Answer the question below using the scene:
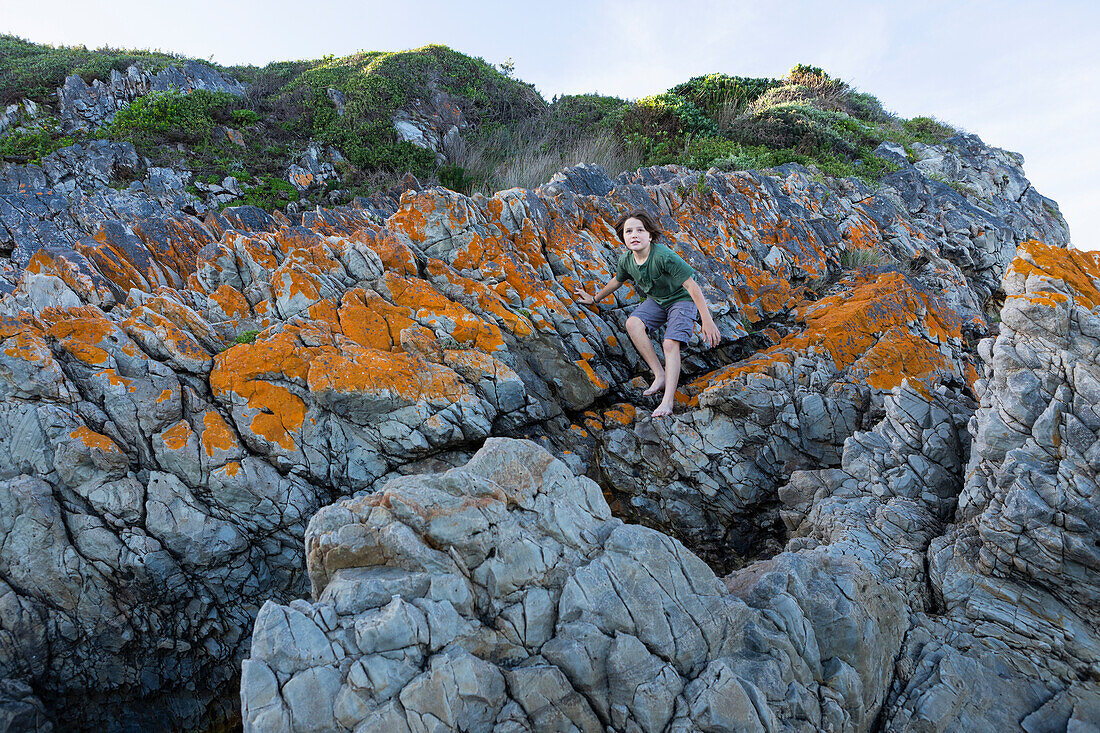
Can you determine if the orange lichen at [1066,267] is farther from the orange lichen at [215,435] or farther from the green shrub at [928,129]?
the green shrub at [928,129]

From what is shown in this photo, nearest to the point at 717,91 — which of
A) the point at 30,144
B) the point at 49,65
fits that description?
the point at 30,144

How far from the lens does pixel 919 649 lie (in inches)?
207

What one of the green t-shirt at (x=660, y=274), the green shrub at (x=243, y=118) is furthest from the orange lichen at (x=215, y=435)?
the green shrub at (x=243, y=118)

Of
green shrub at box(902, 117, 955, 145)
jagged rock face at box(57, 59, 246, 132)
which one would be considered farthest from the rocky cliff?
jagged rock face at box(57, 59, 246, 132)

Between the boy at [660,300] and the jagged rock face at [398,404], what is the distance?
571 mm

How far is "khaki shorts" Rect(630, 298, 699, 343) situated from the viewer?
27.2 feet

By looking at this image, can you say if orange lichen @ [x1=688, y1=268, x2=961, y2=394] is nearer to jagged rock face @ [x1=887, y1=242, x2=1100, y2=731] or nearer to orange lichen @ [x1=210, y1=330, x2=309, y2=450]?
jagged rock face @ [x1=887, y1=242, x2=1100, y2=731]

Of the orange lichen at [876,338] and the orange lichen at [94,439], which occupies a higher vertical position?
the orange lichen at [94,439]

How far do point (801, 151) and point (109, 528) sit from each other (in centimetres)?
1783

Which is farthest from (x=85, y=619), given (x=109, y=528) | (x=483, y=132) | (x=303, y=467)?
(x=483, y=132)

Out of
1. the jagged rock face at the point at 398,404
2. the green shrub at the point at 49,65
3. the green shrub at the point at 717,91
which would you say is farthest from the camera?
the green shrub at the point at 49,65

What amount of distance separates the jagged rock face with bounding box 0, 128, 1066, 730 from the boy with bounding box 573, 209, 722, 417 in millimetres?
571

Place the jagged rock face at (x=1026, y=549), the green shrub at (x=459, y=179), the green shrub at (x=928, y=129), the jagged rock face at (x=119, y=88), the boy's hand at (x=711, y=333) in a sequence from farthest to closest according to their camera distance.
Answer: the jagged rock face at (x=119, y=88), the green shrub at (x=928, y=129), the green shrub at (x=459, y=179), the boy's hand at (x=711, y=333), the jagged rock face at (x=1026, y=549)

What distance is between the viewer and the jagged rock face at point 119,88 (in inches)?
856
